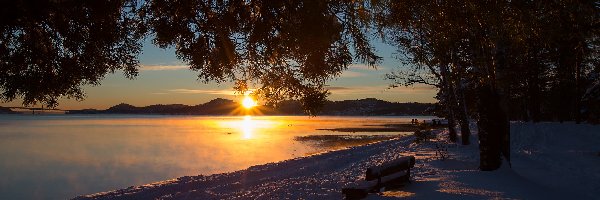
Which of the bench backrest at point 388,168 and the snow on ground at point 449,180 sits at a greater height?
the bench backrest at point 388,168

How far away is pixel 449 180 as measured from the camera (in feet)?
42.1

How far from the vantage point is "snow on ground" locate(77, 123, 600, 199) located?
11.8m

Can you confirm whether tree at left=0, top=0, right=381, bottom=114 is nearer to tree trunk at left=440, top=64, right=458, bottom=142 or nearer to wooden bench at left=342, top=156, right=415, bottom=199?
wooden bench at left=342, top=156, right=415, bottom=199

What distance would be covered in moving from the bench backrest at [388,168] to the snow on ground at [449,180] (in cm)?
→ 51

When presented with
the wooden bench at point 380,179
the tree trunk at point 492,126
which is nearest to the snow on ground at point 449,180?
the wooden bench at point 380,179

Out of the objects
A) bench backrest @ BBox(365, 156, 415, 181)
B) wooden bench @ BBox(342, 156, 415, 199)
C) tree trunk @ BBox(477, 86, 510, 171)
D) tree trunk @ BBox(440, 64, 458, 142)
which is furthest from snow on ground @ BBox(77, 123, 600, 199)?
tree trunk @ BBox(440, 64, 458, 142)

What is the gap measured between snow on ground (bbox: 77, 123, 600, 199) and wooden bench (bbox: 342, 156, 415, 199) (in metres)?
0.26

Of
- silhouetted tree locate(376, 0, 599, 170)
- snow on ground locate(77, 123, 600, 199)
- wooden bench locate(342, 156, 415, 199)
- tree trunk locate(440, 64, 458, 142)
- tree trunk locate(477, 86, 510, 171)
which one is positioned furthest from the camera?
tree trunk locate(440, 64, 458, 142)

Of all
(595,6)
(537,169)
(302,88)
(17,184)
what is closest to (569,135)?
(537,169)

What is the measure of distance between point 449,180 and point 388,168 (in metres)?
1.82

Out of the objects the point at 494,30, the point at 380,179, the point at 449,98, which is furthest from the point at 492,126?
the point at 449,98

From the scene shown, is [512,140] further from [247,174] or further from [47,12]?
[47,12]

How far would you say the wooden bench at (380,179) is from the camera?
11586mm

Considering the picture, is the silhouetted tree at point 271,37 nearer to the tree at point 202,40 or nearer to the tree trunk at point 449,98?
the tree at point 202,40
